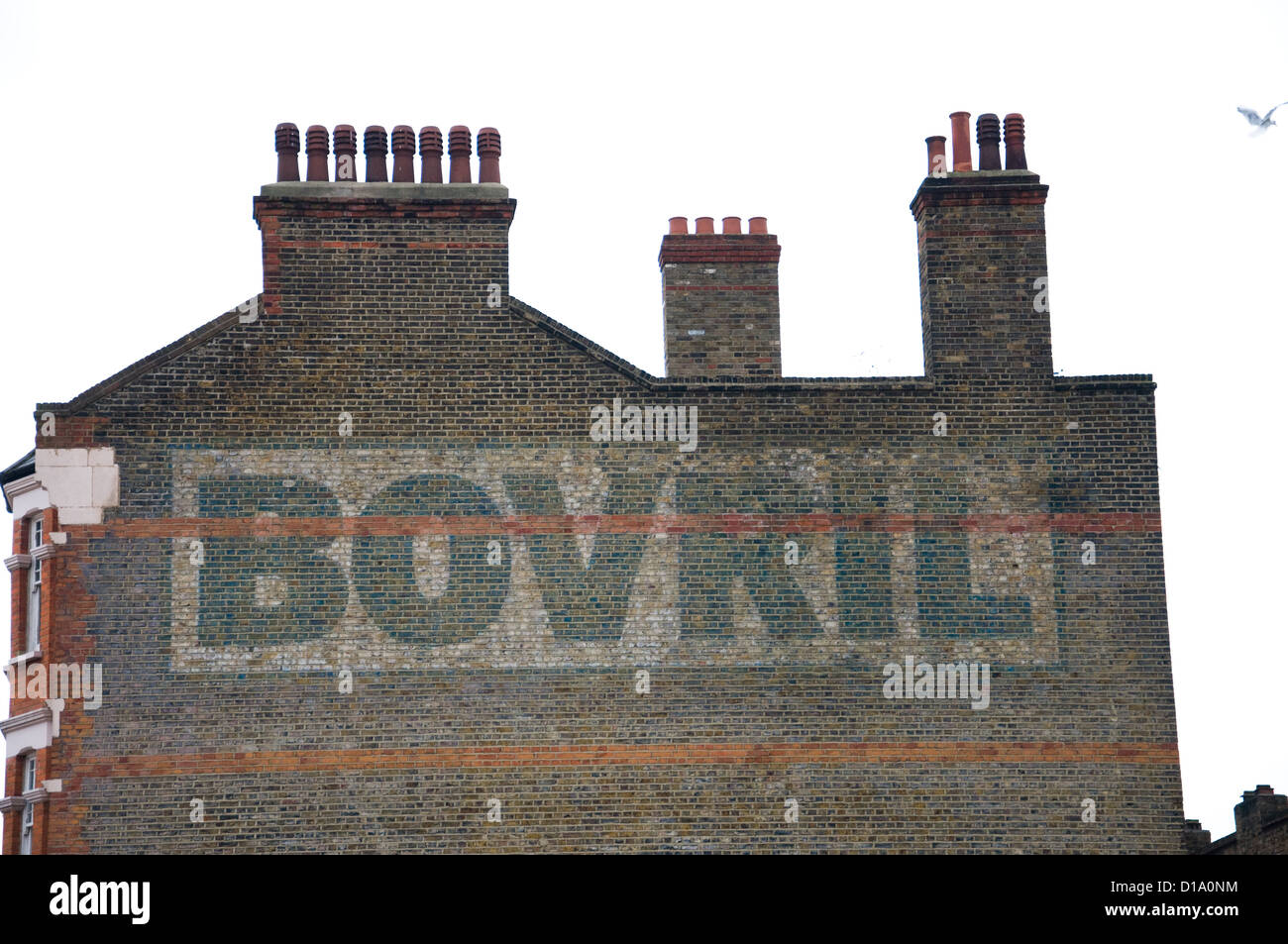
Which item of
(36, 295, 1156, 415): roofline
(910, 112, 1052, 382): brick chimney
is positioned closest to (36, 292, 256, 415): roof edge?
(36, 295, 1156, 415): roofline

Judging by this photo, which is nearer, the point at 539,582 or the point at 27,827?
the point at 27,827

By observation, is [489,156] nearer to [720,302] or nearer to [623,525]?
[720,302]

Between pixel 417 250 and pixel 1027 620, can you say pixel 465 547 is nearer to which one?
pixel 417 250

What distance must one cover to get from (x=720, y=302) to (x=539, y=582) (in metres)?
4.66

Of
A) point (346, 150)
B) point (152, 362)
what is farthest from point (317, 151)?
point (152, 362)

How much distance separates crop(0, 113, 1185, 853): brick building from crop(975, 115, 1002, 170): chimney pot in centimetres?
184

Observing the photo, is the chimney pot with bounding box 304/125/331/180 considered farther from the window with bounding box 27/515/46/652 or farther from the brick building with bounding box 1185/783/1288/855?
the brick building with bounding box 1185/783/1288/855

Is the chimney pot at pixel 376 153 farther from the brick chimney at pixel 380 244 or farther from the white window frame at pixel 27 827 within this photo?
the white window frame at pixel 27 827

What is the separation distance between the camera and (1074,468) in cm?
2266

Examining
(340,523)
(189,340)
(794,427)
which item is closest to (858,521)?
(794,427)

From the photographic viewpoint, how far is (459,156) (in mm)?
23172

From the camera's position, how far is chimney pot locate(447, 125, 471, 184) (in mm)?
23109

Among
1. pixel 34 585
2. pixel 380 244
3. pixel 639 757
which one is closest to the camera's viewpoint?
pixel 639 757

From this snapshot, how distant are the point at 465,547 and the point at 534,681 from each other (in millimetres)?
1813
